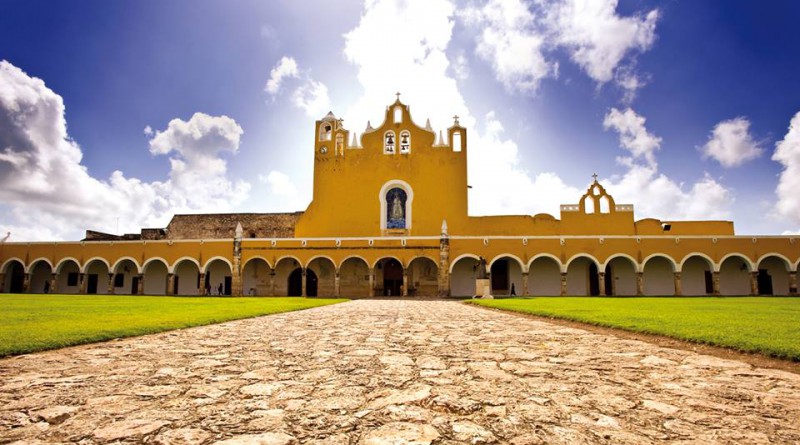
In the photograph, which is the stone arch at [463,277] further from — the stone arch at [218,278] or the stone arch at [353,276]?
the stone arch at [218,278]

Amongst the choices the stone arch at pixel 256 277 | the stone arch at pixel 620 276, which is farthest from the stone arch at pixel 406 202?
the stone arch at pixel 620 276

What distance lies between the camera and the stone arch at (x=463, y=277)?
1037 inches

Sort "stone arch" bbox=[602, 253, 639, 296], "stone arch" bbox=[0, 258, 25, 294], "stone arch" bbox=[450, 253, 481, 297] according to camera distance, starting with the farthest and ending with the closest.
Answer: "stone arch" bbox=[0, 258, 25, 294] < "stone arch" bbox=[450, 253, 481, 297] < "stone arch" bbox=[602, 253, 639, 296]

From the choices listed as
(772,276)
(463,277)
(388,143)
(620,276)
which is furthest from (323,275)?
(772,276)

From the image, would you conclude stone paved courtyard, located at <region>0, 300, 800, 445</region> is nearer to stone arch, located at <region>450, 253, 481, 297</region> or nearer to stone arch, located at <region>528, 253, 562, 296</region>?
stone arch, located at <region>450, 253, 481, 297</region>

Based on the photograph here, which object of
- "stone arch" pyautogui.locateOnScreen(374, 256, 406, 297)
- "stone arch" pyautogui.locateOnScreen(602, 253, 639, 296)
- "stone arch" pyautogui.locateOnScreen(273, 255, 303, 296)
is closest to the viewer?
"stone arch" pyautogui.locateOnScreen(602, 253, 639, 296)

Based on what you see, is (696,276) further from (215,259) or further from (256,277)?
(215,259)

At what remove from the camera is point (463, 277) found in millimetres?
26500

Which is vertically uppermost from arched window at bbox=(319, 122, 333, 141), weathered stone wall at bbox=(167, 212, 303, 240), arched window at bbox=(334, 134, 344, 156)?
arched window at bbox=(319, 122, 333, 141)

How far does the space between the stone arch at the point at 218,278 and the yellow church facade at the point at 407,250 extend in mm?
88

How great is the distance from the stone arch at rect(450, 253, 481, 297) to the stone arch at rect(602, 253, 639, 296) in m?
7.82

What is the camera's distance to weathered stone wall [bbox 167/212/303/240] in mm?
31062

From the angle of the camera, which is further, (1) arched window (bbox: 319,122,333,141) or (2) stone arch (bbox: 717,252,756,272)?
(1) arched window (bbox: 319,122,333,141)

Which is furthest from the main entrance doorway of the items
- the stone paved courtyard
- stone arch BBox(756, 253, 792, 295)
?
the stone paved courtyard
